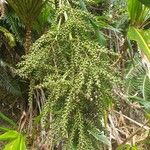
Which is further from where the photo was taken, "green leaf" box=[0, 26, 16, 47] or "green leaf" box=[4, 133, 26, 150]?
"green leaf" box=[0, 26, 16, 47]

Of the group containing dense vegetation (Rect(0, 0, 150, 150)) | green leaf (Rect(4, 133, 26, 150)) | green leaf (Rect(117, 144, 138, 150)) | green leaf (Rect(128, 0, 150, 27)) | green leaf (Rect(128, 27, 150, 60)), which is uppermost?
green leaf (Rect(128, 0, 150, 27))

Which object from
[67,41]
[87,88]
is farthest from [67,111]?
[67,41]

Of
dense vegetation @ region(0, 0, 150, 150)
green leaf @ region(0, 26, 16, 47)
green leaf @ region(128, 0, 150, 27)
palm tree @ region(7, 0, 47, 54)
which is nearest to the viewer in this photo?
dense vegetation @ region(0, 0, 150, 150)

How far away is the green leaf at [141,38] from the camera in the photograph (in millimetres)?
2512

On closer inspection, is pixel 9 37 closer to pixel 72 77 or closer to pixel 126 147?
pixel 72 77

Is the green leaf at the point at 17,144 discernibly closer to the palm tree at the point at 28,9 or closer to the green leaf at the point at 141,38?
the palm tree at the point at 28,9

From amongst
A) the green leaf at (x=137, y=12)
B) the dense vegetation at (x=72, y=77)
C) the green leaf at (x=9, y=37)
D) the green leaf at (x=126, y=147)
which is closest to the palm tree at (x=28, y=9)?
the dense vegetation at (x=72, y=77)

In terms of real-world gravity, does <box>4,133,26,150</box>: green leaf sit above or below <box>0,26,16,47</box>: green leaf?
below

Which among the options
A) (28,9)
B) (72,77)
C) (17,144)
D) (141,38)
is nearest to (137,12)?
(141,38)

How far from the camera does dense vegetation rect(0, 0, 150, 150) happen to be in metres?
2.16

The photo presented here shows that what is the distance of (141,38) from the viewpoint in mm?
2598

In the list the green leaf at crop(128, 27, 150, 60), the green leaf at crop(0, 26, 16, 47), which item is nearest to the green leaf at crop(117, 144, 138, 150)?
the green leaf at crop(128, 27, 150, 60)

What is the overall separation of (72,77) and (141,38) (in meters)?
0.64

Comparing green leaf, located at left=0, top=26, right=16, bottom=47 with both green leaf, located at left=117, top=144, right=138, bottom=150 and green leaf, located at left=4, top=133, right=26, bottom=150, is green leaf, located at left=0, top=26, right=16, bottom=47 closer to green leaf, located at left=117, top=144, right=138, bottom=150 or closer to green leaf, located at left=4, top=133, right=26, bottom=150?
green leaf, located at left=4, top=133, right=26, bottom=150
